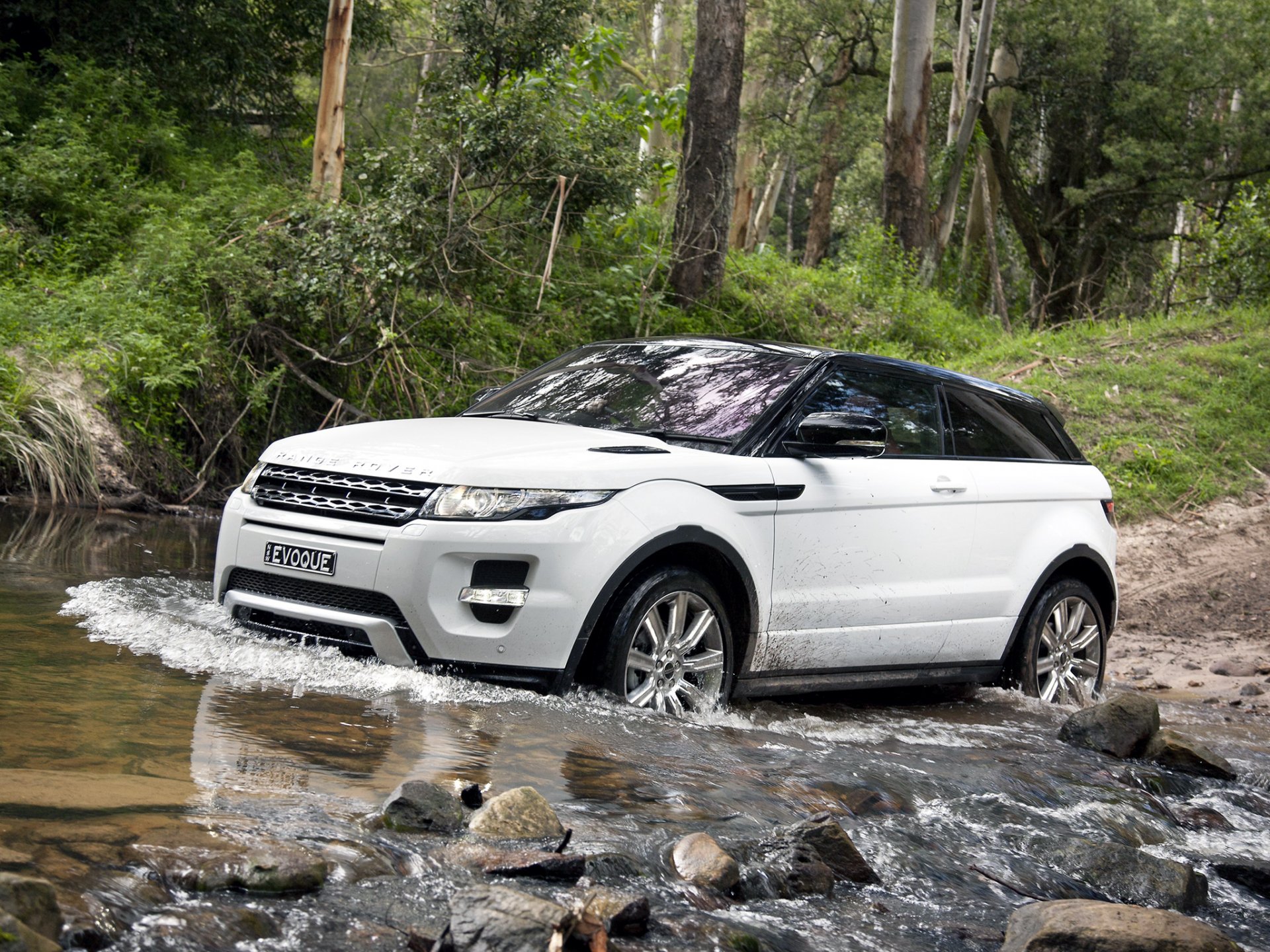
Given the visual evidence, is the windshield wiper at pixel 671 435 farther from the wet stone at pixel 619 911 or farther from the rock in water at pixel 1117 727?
the wet stone at pixel 619 911

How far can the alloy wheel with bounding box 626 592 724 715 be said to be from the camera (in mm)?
5074

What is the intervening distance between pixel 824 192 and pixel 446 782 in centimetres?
2837

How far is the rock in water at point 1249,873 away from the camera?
4.25 metres

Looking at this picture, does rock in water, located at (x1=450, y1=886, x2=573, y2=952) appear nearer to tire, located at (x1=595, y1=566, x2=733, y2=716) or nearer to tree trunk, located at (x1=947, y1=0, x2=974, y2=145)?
tire, located at (x1=595, y1=566, x2=733, y2=716)

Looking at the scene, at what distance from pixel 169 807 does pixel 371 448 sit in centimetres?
203

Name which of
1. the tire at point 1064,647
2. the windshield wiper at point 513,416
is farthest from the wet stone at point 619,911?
the tire at point 1064,647

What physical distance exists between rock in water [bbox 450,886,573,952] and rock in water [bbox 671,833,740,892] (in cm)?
69

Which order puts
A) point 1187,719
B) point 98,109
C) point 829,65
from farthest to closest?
point 829,65, point 98,109, point 1187,719

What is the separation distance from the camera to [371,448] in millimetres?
5125

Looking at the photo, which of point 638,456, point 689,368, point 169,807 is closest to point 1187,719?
point 689,368

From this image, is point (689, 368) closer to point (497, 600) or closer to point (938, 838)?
point (497, 600)

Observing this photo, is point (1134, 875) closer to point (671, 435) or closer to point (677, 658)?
point (677, 658)

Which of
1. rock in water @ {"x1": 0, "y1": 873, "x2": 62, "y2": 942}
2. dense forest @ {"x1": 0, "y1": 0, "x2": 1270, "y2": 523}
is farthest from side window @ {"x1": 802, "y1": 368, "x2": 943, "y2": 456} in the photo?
dense forest @ {"x1": 0, "y1": 0, "x2": 1270, "y2": 523}

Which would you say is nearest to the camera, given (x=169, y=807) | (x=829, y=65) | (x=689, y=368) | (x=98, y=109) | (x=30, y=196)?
(x=169, y=807)
